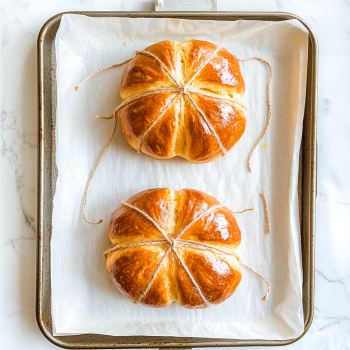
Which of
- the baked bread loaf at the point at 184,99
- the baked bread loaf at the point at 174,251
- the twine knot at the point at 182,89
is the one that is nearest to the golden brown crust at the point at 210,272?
the baked bread loaf at the point at 174,251

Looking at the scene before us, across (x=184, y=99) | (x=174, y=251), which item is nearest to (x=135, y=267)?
(x=174, y=251)

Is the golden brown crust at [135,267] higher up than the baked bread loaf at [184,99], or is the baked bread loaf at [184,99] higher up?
the baked bread loaf at [184,99]

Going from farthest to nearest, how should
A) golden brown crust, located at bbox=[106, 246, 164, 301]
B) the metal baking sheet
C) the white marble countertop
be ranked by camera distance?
1. the white marble countertop
2. the metal baking sheet
3. golden brown crust, located at bbox=[106, 246, 164, 301]

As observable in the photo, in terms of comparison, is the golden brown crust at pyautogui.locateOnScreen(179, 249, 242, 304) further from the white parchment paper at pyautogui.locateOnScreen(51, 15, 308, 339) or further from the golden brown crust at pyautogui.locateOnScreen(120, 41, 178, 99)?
the golden brown crust at pyautogui.locateOnScreen(120, 41, 178, 99)

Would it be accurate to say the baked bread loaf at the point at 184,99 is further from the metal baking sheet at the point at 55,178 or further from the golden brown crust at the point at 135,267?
the golden brown crust at the point at 135,267

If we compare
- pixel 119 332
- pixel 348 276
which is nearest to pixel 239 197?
pixel 348 276

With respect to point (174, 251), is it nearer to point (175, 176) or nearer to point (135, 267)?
point (135, 267)

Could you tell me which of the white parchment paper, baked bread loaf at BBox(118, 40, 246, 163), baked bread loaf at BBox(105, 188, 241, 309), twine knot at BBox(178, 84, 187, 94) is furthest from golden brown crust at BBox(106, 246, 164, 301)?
twine knot at BBox(178, 84, 187, 94)
